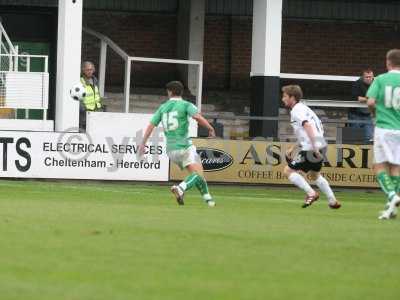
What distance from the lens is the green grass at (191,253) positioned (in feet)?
30.1

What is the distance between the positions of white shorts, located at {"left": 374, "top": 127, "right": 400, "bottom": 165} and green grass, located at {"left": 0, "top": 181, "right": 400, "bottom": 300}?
77 cm

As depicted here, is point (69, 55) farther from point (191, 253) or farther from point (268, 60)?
point (191, 253)

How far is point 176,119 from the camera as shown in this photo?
1848cm

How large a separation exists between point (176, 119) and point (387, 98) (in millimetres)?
3765

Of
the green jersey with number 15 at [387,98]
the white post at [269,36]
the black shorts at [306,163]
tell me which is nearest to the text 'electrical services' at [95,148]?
the white post at [269,36]

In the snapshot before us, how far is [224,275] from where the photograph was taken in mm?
9875

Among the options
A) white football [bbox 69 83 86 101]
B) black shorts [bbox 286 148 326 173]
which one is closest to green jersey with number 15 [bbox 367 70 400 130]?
black shorts [bbox 286 148 326 173]

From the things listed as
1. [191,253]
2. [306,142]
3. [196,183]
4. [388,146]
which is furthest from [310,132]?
[191,253]

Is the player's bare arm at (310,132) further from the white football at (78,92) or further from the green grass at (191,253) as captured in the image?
the white football at (78,92)

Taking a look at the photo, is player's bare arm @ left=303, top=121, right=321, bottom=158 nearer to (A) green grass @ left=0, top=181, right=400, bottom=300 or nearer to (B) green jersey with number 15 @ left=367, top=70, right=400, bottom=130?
(A) green grass @ left=0, top=181, right=400, bottom=300

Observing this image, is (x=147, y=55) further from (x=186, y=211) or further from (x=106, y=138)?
(x=186, y=211)

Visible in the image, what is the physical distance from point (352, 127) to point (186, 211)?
12338mm

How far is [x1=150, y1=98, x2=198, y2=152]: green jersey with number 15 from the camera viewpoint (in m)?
18.4

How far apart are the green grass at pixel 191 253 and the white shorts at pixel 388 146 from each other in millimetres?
770
